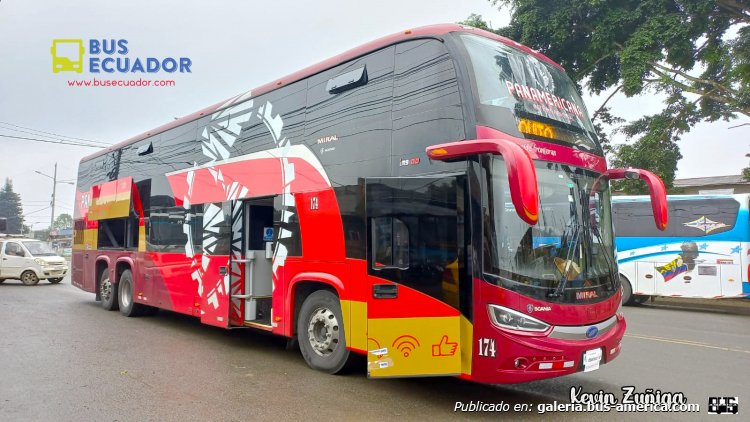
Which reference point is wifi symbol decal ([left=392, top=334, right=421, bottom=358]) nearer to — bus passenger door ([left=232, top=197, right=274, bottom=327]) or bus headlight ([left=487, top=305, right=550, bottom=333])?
bus headlight ([left=487, top=305, right=550, bottom=333])

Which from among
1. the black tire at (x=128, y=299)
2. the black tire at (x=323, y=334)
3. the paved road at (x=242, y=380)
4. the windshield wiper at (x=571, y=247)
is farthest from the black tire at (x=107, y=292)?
the windshield wiper at (x=571, y=247)

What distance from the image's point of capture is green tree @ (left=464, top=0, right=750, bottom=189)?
14477mm

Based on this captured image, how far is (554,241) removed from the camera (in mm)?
5211

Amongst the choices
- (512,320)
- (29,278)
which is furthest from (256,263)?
(29,278)

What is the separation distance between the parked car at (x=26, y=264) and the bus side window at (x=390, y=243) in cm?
1987

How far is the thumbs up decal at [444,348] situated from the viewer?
5148 millimetres

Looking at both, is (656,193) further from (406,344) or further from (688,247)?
(688,247)

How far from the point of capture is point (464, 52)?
217 inches

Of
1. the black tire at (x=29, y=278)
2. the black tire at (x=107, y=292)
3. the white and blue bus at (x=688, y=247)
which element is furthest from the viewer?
the black tire at (x=29, y=278)

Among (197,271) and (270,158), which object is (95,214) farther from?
(270,158)

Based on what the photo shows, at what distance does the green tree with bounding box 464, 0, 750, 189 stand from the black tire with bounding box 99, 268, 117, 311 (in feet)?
41.9

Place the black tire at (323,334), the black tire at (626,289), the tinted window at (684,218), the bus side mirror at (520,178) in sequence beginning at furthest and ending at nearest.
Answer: the black tire at (626,289)
the tinted window at (684,218)
the black tire at (323,334)
the bus side mirror at (520,178)

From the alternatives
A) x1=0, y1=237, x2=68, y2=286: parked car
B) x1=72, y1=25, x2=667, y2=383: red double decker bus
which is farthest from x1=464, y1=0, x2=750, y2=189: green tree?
x1=0, y1=237, x2=68, y2=286: parked car

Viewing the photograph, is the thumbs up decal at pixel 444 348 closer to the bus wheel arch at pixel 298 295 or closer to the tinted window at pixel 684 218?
the bus wheel arch at pixel 298 295
